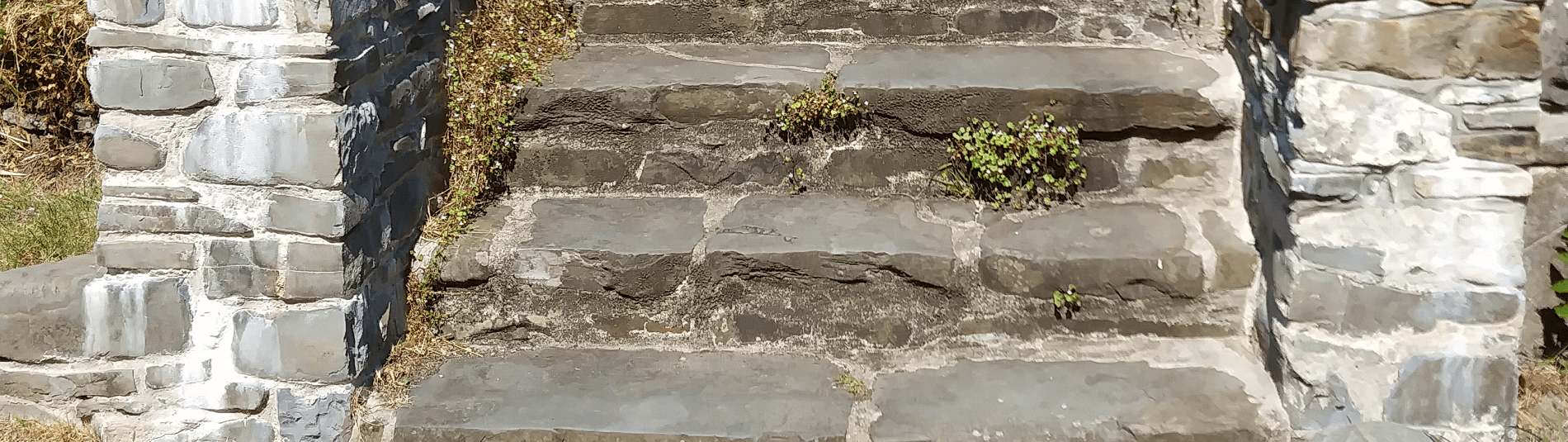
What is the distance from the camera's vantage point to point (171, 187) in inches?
82.2

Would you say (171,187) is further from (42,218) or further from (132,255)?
(42,218)

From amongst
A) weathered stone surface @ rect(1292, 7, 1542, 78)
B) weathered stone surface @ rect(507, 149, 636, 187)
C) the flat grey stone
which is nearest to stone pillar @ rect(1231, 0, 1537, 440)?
weathered stone surface @ rect(1292, 7, 1542, 78)

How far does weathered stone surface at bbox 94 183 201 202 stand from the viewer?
2.09 meters

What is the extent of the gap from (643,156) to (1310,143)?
4.94ft

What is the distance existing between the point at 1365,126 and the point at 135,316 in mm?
2414

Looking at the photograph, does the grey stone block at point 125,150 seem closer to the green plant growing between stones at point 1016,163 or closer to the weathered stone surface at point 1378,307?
the green plant growing between stones at point 1016,163

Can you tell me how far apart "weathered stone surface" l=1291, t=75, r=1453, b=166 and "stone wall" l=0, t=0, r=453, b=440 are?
5.99 ft

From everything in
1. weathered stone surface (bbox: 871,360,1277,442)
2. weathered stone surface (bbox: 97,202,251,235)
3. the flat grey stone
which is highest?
weathered stone surface (bbox: 97,202,251,235)

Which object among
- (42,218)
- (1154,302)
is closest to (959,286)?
(1154,302)

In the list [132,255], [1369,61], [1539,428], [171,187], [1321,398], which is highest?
[1369,61]

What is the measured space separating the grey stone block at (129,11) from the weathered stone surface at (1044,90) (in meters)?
1.48

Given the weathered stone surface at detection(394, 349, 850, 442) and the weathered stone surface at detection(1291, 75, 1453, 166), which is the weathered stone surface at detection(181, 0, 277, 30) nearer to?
the weathered stone surface at detection(394, 349, 850, 442)

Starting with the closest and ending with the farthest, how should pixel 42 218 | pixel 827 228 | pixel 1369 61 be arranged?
pixel 1369 61
pixel 827 228
pixel 42 218

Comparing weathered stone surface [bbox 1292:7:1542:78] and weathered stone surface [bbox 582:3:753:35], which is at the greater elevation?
weathered stone surface [bbox 1292:7:1542:78]
